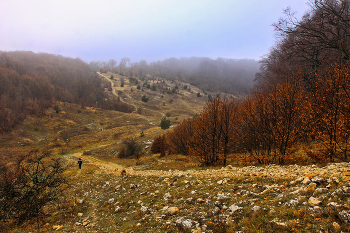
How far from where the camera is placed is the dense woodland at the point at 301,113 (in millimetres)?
7812

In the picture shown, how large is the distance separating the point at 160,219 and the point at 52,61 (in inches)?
7207

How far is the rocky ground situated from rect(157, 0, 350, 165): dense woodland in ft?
9.85

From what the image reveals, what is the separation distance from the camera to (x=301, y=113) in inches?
393

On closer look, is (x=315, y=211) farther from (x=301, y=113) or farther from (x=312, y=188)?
(x=301, y=113)

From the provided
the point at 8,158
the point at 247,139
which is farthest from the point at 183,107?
the point at 247,139

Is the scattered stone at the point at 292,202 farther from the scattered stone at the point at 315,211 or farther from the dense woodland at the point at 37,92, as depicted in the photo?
the dense woodland at the point at 37,92

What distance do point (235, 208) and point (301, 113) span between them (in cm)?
860

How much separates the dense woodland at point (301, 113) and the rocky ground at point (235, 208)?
300cm

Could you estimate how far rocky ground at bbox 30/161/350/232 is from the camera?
3.36 m

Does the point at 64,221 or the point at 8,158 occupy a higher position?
the point at 64,221

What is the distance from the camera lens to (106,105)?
308ft

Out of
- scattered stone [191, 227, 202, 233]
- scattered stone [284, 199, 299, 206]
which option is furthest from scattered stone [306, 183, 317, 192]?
scattered stone [191, 227, 202, 233]

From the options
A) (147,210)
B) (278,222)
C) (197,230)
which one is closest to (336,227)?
(278,222)

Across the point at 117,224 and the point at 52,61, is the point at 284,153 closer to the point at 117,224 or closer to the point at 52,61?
the point at 117,224
